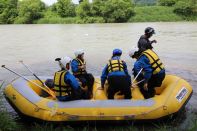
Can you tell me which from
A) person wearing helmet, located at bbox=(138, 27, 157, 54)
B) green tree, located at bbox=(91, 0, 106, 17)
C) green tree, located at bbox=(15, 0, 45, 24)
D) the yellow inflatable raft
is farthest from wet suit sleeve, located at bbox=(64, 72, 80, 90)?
green tree, located at bbox=(15, 0, 45, 24)

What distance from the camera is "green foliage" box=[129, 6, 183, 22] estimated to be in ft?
146

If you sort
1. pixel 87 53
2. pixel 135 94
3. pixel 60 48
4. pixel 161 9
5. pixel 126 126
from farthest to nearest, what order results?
pixel 161 9 < pixel 60 48 < pixel 87 53 < pixel 135 94 < pixel 126 126

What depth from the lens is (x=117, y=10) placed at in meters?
47.8

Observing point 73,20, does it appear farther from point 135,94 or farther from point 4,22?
point 135,94

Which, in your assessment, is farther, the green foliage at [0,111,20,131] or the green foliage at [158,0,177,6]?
the green foliage at [158,0,177,6]

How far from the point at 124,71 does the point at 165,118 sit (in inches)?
41.9

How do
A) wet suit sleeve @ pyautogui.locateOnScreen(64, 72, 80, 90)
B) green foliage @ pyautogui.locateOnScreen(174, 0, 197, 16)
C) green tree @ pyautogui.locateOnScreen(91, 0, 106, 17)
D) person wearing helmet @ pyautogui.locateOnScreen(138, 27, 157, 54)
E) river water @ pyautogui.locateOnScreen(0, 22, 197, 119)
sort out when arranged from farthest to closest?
green tree @ pyautogui.locateOnScreen(91, 0, 106, 17) < green foliage @ pyautogui.locateOnScreen(174, 0, 197, 16) < river water @ pyautogui.locateOnScreen(0, 22, 197, 119) < person wearing helmet @ pyautogui.locateOnScreen(138, 27, 157, 54) < wet suit sleeve @ pyautogui.locateOnScreen(64, 72, 80, 90)

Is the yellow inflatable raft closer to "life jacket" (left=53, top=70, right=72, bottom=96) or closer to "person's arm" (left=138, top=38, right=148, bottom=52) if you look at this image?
"life jacket" (left=53, top=70, right=72, bottom=96)

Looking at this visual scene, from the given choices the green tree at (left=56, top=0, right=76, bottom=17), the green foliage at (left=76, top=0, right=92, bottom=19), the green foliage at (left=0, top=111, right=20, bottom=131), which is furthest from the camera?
the green tree at (left=56, top=0, right=76, bottom=17)

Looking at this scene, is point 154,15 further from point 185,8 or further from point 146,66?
point 146,66

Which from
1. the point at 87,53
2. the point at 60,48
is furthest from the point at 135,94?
the point at 60,48

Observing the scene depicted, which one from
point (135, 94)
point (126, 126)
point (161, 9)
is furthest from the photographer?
point (161, 9)

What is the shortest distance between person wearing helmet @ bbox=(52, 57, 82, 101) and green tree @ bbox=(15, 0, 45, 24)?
4600cm

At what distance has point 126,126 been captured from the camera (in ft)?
21.2
